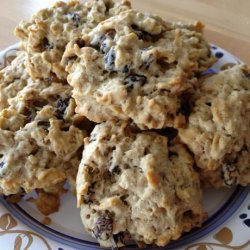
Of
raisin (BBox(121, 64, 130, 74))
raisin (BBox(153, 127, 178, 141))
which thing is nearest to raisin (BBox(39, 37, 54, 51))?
raisin (BBox(121, 64, 130, 74))

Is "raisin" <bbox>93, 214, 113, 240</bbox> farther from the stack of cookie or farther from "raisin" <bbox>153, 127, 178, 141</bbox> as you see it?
"raisin" <bbox>153, 127, 178, 141</bbox>

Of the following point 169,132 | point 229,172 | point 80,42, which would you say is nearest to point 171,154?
point 169,132

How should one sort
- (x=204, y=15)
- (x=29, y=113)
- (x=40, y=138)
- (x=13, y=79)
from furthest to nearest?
(x=204, y=15)
(x=13, y=79)
(x=29, y=113)
(x=40, y=138)

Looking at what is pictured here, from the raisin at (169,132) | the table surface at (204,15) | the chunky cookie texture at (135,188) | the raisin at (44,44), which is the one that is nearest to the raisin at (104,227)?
the chunky cookie texture at (135,188)

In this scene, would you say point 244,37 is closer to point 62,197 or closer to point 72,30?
point 72,30

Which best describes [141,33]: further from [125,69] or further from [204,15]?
[204,15]

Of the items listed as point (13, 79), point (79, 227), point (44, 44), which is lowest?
point (79, 227)

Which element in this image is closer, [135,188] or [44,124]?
[135,188]
